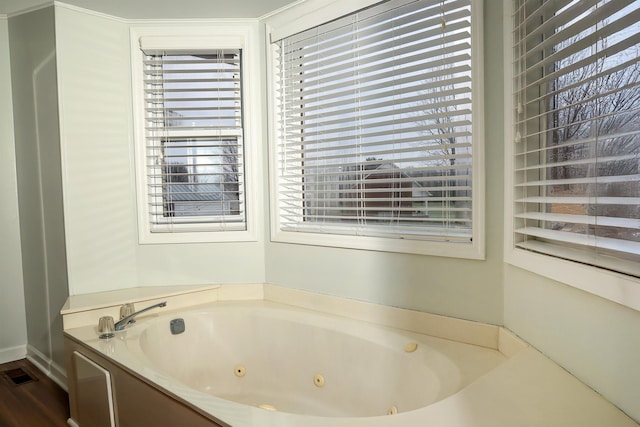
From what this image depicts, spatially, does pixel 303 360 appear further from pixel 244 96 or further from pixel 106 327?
pixel 244 96

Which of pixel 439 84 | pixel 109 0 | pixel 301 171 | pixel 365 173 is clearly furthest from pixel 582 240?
pixel 109 0

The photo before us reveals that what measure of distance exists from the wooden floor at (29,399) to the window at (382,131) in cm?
158

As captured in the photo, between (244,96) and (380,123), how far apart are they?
1.02 m

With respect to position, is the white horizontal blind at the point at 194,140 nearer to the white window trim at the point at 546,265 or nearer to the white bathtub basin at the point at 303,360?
the white bathtub basin at the point at 303,360

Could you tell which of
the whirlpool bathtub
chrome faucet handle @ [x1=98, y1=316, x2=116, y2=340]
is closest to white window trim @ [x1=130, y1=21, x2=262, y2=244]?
the whirlpool bathtub

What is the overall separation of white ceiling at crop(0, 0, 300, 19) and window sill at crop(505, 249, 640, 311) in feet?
6.24

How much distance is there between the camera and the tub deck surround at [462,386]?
109cm

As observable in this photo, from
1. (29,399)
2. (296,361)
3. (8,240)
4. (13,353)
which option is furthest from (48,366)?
(296,361)

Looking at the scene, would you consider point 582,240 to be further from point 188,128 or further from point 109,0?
point 109,0

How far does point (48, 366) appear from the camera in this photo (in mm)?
2748

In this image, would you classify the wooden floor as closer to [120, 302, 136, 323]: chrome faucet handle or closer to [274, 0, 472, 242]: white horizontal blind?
[120, 302, 136, 323]: chrome faucet handle

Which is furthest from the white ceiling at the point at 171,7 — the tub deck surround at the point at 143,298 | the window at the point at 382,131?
the tub deck surround at the point at 143,298

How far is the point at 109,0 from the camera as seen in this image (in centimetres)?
236

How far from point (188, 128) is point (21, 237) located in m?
1.43
